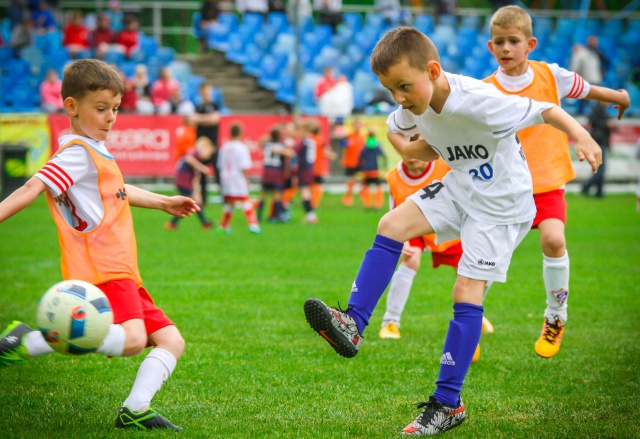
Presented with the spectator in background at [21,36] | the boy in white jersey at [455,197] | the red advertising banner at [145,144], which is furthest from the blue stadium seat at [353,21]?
the boy in white jersey at [455,197]

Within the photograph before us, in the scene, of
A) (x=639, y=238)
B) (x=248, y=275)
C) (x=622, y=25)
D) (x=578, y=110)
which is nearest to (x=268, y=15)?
(x=578, y=110)

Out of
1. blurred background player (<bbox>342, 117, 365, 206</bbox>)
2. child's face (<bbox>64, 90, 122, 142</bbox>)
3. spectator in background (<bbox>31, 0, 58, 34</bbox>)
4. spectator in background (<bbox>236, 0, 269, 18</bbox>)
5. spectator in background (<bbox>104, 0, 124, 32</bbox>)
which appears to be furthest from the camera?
spectator in background (<bbox>236, 0, 269, 18</bbox>)

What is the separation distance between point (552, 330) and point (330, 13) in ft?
74.8

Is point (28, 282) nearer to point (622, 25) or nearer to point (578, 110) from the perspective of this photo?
point (578, 110)

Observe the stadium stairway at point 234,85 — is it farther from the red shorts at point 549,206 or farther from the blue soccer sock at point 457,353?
the blue soccer sock at point 457,353

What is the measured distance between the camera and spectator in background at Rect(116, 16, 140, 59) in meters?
23.4

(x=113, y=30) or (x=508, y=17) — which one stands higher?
(x=508, y=17)

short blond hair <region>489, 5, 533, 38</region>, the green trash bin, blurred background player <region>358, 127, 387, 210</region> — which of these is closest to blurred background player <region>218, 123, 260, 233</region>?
blurred background player <region>358, 127, 387, 210</region>

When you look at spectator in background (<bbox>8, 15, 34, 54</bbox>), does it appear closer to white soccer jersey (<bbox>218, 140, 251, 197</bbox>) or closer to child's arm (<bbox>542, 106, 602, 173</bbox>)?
white soccer jersey (<bbox>218, 140, 251, 197</bbox>)

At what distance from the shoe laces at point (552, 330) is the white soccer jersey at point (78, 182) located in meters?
3.16

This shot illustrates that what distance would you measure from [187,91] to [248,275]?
47.3ft

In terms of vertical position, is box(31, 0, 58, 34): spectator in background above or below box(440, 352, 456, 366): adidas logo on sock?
below

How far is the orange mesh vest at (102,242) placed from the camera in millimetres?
3984

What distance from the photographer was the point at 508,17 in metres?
5.54
